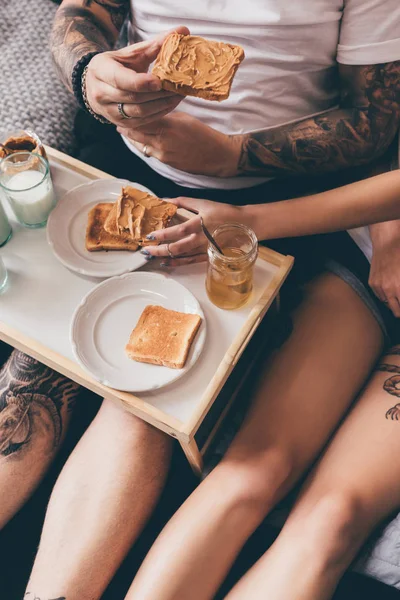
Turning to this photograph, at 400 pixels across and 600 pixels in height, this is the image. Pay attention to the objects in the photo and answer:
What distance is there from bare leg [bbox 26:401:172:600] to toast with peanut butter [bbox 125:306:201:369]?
0.19 meters

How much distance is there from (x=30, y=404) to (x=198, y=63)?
0.77 metres

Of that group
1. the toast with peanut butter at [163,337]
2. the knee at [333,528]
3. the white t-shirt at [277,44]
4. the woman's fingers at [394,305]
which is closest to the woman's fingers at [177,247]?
the toast with peanut butter at [163,337]

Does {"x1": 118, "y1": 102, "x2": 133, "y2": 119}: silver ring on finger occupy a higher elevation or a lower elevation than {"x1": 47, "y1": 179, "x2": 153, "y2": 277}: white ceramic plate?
higher

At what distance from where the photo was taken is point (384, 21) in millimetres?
1034

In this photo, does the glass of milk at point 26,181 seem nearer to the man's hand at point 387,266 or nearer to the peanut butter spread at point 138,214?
the peanut butter spread at point 138,214

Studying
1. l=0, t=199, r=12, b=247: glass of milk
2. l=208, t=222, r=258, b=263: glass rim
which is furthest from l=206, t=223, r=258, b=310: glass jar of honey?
l=0, t=199, r=12, b=247: glass of milk

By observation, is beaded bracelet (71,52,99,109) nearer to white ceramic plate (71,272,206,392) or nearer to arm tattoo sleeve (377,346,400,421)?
A: white ceramic plate (71,272,206,392)

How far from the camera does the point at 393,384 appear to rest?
42.5 inches

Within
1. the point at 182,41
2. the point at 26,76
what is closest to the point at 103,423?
the point at 182,41

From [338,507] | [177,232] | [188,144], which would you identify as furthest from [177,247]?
[338,507]

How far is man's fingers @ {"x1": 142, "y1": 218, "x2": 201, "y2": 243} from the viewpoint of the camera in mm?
1095

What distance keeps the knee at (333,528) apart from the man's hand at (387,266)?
1.41ft

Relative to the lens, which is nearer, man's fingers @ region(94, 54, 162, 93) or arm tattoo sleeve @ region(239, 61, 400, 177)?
man's fingers @ region(94, 54, 162, 93)

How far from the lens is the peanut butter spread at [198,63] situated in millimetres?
903
